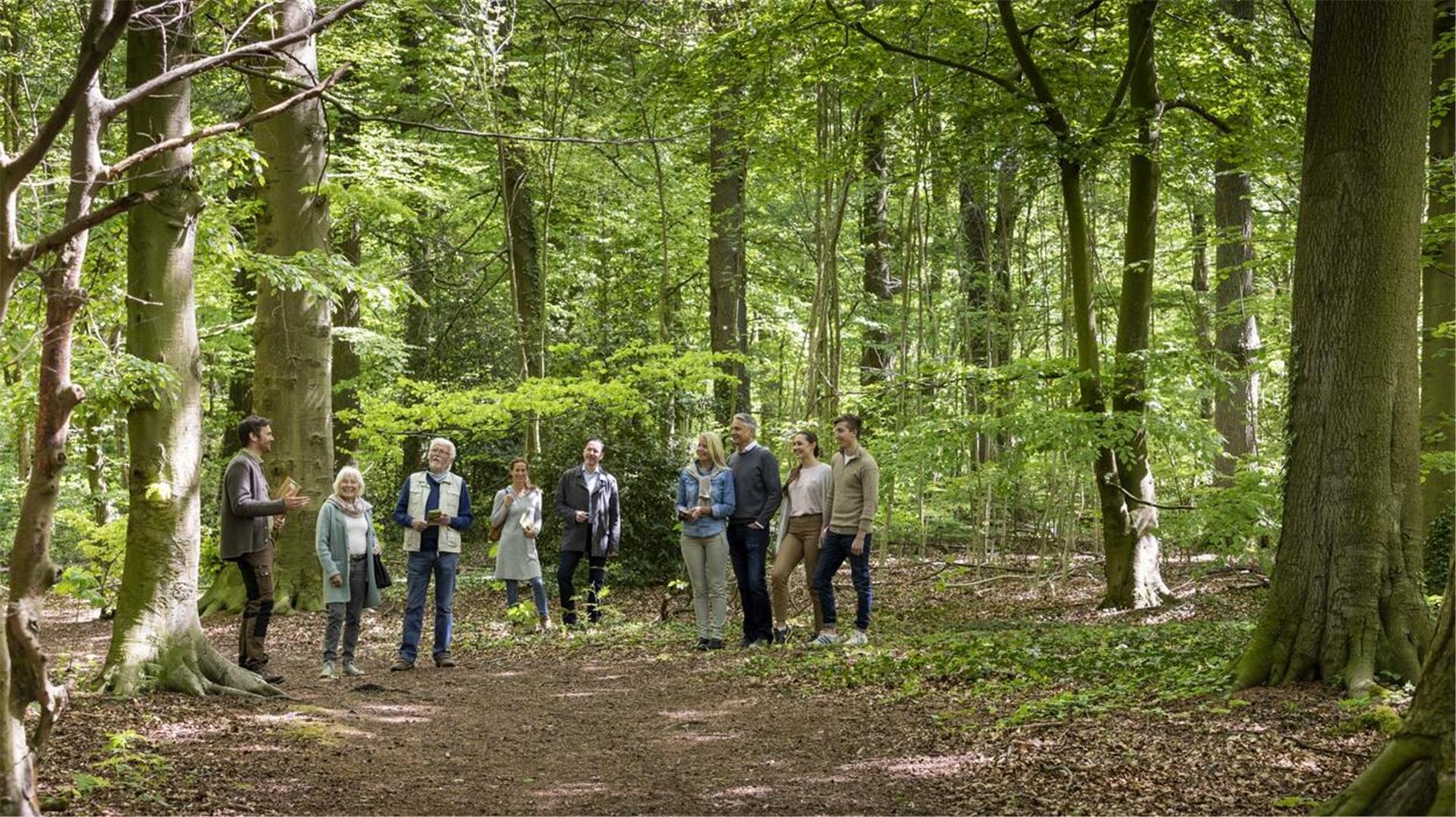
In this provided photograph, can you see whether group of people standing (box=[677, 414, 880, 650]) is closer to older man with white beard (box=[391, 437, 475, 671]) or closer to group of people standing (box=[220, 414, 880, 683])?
group of people standing (box=[220, 414, 880, 683])

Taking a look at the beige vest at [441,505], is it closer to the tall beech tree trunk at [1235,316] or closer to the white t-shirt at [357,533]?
the white t-shirt at [357,533]

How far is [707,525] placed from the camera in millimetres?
10328

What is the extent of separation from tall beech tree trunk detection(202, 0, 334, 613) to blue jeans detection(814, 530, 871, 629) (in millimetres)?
6139

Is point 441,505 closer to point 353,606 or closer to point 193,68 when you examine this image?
point 353,606

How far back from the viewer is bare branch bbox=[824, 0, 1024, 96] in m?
11.1

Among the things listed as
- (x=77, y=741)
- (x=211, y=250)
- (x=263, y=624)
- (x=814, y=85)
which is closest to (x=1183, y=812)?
(x=77, y=741)

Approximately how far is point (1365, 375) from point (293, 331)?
34.9 feet

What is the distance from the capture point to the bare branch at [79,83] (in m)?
3.23

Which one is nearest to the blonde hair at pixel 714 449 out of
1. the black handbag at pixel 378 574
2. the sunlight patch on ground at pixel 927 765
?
the black handbag at pixel 378 574

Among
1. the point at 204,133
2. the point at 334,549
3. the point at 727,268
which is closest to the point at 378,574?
the point at 334,549

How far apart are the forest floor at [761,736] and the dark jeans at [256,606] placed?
492 mm

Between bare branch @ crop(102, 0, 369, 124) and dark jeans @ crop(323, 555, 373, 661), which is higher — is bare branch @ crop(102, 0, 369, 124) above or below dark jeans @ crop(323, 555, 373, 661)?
above

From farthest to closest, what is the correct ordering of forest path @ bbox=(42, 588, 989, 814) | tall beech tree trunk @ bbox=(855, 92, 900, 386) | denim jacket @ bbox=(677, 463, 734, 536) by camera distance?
tall beech tree trunk @ bbox=(855, 92, 900, 386) → denim jacket @ bbox=(677, 463, 734, 536) → forest path @ bbox=(42, 588, 989, 814)

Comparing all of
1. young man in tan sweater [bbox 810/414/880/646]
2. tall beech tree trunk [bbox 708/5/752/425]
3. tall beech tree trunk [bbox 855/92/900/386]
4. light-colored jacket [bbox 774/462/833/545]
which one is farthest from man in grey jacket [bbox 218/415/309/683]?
tall beech tree trunk [bbox 855/92/900/386]
